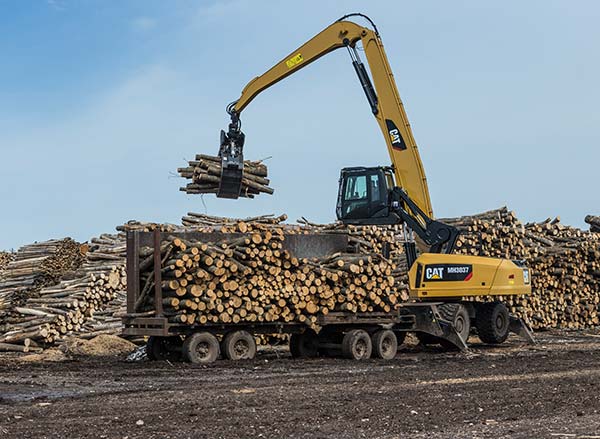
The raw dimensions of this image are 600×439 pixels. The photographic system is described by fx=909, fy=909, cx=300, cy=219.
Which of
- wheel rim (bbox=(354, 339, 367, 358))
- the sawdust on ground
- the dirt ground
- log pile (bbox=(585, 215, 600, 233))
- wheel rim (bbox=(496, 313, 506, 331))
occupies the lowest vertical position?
the dirt ground

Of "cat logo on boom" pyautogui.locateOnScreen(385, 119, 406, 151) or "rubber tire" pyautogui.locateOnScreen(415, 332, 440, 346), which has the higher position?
"cat logo on boom" pyautogui.locateOnScreen(385, 119, 406, 151)

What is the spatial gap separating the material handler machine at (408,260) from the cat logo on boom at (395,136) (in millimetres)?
23

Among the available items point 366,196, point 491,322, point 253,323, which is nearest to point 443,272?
point 491,322

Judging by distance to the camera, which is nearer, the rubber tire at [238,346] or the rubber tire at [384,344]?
the rubber tire at [238,346]

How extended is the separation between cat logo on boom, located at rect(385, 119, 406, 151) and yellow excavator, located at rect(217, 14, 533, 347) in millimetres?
22

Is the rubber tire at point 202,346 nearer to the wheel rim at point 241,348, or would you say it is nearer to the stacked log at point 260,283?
the stacked log at point 260,283

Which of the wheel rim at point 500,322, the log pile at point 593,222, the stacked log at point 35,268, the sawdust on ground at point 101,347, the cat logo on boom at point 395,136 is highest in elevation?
the cat logo on boom at point 395,136

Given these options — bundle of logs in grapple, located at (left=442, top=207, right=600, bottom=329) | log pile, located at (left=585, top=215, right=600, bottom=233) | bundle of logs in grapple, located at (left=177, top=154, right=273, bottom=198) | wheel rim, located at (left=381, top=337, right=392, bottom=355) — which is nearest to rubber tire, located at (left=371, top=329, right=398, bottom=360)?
wheel rim, located at (left=381, top=337, right=392, bottom=355)

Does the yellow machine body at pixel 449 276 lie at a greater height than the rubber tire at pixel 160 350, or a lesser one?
greater

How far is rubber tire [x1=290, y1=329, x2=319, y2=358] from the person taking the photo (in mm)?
18578

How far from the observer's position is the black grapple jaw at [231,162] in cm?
2217

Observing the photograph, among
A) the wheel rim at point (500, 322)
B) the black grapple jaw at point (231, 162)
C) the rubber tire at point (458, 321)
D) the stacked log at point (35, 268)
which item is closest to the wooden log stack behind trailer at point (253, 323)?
the rubber tire at point (458, 321)

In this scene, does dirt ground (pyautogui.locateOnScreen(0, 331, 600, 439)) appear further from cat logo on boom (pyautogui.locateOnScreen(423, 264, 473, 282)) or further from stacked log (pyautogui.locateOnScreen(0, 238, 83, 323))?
stacked log (pyautogui.locateOnScreen(0, 238, 83, 323))

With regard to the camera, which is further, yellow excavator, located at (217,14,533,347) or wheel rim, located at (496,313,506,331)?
wheel rim, located at (496,313,506,331)
